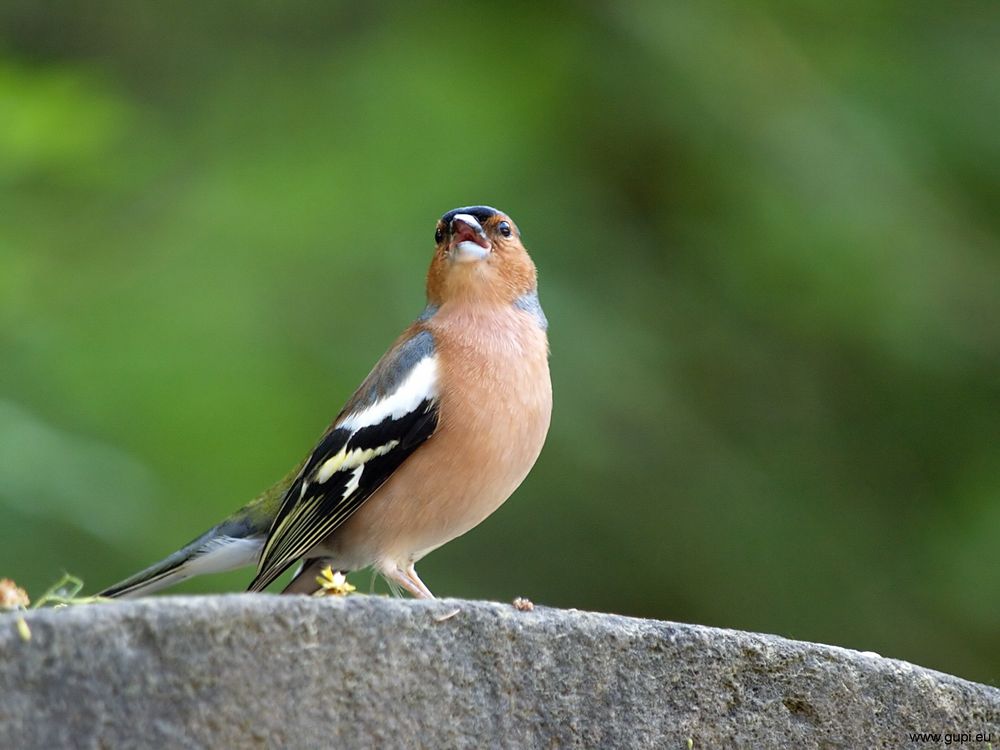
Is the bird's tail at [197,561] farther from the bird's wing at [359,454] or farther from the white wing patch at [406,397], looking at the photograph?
the white wing patch at [406,397]

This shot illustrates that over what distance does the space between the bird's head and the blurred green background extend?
1.44 m

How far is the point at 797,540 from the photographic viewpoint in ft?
25.0

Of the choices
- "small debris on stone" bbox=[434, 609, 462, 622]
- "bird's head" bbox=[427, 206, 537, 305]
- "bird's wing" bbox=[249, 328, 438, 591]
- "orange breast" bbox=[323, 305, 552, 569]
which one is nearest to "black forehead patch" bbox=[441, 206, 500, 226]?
"bird's head" bbox=[427, 206, 537, 305]

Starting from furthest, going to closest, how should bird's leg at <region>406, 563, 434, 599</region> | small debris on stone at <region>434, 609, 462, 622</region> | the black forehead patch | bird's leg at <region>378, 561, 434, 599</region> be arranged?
the black forehead patch
bird's leg at <region>378, 561, 434, 599</region>
bird's leg at <region>406, 563, 434, 599</region>
small debris on stone at <region>434, 609, 462, 622</region>

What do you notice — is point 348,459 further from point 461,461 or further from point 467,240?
point 467,240

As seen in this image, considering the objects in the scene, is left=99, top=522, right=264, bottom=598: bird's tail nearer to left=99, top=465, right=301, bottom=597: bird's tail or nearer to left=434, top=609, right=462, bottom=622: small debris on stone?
left=99, top=465, right=301, bottom=597: bird's tail

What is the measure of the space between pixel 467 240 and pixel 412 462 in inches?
44.2

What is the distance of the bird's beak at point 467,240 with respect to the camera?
534 centimetres

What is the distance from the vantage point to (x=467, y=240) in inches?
213

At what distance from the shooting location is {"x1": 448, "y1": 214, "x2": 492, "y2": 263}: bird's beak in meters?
5.34

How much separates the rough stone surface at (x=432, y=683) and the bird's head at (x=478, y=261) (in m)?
2.31

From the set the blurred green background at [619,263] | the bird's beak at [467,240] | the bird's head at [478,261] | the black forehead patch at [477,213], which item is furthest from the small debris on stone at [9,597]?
the blurred green background at [619,263]

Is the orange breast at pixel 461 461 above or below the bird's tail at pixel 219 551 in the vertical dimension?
below

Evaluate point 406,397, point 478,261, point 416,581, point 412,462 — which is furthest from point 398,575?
point 478,261
